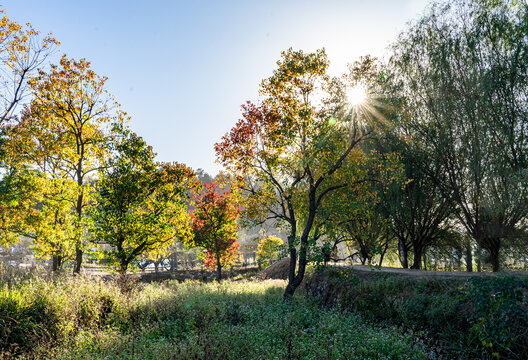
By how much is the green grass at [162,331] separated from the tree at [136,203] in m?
3.61

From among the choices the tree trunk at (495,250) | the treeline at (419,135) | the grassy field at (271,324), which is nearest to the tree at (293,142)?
the treeline at (419,135)

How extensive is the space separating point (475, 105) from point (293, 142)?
8015mm

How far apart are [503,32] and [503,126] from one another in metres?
3.99

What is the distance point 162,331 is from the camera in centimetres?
787

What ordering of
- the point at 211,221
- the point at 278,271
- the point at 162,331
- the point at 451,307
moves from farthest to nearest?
the point at 211,221
the point at 278,271
the point at 451,307
the point at 162,331

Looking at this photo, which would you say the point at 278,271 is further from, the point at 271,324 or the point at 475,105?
the point at 475,105

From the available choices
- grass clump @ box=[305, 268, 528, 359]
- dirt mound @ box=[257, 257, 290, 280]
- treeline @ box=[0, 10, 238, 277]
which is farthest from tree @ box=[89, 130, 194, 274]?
dirt mound @ box=[257, 257, 290, 280]

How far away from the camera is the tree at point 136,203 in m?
13.7

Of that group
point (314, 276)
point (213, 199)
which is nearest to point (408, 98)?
point (314, 276)

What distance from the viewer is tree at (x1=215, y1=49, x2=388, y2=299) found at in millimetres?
12055

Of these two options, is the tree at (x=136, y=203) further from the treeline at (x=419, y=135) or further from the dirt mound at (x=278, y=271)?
the dirt mound at (x=278, y=271)

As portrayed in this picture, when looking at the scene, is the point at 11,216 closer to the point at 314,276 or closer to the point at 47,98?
the point at 47,98

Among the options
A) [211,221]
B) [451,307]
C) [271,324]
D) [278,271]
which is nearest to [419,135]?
[451,307]

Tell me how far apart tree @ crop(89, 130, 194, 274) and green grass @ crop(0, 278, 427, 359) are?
3.61m
